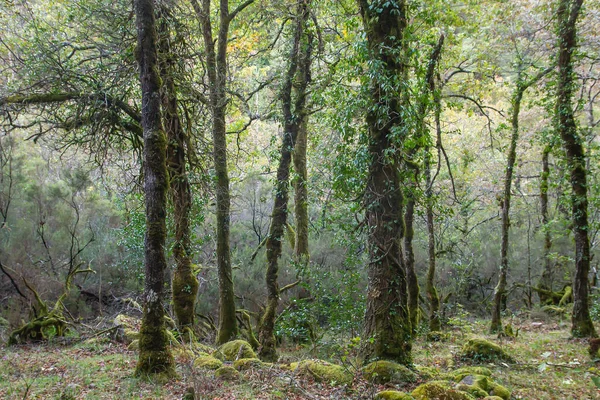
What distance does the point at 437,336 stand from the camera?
13.0 metres

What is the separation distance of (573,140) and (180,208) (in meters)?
8.88

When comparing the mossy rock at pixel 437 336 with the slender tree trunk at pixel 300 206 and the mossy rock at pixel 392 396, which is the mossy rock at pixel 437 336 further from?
the mossy rock at pixel 392 396

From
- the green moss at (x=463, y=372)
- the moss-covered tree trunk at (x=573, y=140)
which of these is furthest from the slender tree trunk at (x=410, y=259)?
the moss-covered tree trunk at (x=573, y=140)

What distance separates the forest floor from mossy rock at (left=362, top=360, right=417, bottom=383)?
172 mm

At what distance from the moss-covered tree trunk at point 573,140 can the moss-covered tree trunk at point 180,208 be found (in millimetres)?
8309

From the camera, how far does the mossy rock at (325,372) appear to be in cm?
645

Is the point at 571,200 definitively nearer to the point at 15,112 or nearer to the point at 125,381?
the point at 125,381

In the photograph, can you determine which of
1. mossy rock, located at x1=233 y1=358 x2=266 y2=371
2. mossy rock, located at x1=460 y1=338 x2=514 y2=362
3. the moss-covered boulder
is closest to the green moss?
the moss-covered boulder

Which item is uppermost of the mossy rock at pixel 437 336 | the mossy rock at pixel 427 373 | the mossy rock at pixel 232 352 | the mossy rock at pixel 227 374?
the mossy rock at pixel 227 374

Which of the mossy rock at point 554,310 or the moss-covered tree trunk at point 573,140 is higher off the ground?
the moss-covered tree trunk at point 573,140

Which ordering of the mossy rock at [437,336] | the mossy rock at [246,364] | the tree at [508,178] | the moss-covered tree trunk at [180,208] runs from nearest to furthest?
the mossy rock at [246,364] → the moss-covered tree trunk at [180,208] → the tree at [508,178] → the mossy rock at [437,336]

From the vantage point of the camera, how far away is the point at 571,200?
35.1ft

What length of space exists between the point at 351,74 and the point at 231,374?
5.00 meters

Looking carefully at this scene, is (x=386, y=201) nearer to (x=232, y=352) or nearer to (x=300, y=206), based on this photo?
(x=232, y=352)
